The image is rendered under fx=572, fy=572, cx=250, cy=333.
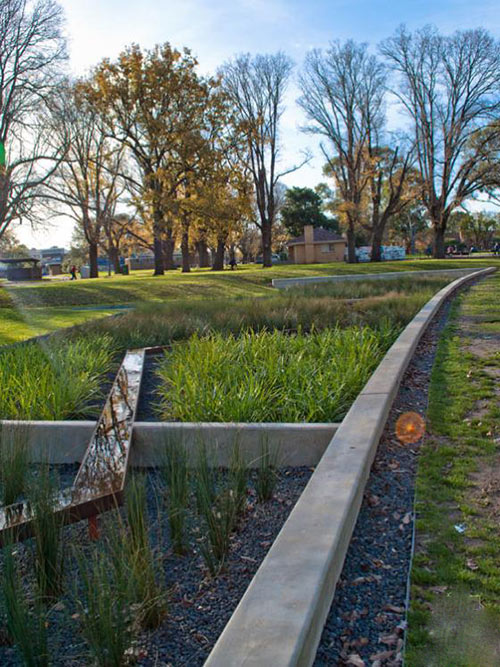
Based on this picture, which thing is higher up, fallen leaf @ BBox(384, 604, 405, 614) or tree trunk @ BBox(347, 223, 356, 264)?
tree trunk @ BBox(347, 223, 356, 264)

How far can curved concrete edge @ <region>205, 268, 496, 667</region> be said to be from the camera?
163 cm

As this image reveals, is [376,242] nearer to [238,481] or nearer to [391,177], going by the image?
[391,177]

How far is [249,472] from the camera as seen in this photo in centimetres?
357

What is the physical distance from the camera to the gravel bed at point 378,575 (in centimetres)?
194

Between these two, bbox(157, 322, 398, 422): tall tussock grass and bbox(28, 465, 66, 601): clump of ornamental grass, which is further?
bbox(157, 322, 398, 422): tall tussock grass

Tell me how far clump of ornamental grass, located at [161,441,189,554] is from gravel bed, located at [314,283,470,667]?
79 centimetres

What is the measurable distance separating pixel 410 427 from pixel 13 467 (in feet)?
8.94

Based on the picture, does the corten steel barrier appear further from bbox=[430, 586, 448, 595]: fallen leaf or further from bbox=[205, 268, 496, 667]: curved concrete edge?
bbox=[430, 586, 448, 595]: fallen leaf

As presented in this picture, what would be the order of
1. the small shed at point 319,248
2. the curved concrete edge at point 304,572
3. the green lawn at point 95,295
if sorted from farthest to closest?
the small shed at point 319,248 → the green lawn at point 95,295 → the curved concrete edge at point 304,572

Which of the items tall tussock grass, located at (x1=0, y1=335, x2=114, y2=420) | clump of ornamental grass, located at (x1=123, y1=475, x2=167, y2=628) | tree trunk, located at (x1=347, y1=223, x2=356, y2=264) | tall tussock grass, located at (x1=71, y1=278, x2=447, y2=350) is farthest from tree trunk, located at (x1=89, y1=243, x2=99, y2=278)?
clump of ornamental grass, located at (x1=123, y1=475, x2=167, y2=628)

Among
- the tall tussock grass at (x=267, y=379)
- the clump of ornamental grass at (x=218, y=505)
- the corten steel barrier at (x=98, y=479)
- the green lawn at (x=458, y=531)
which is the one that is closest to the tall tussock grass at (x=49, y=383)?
the corten steel barrier at (x=98, y=479)

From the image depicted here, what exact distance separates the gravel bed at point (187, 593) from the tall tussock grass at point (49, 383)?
1681mm

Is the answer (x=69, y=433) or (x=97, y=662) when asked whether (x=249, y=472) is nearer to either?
(x=69, y=433)

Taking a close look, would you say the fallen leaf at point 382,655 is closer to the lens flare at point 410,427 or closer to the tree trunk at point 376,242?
the lens flare at point 410,427
